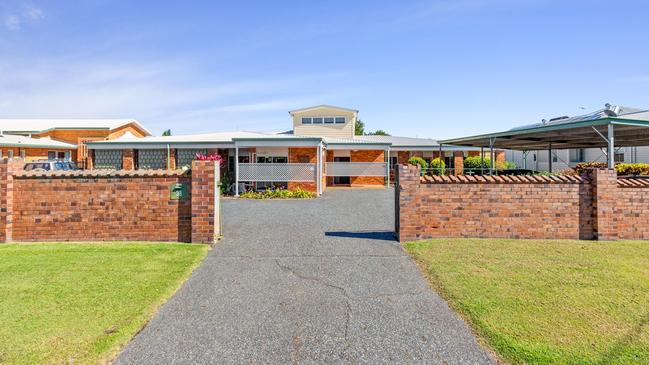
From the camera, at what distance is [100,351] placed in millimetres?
3467

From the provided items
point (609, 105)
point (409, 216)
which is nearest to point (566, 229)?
point (409, 216)

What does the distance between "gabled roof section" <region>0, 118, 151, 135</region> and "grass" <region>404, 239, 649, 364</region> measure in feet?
115

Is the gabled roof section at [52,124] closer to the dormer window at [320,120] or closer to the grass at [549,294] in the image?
the dormer window at [320,120]

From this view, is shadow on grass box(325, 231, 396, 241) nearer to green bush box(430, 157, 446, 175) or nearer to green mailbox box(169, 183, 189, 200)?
green mailbox box(169, 183, 189, 200)

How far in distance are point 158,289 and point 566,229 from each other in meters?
8.00

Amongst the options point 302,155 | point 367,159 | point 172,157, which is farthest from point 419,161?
point 172,157

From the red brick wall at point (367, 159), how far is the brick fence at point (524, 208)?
16.6 metres

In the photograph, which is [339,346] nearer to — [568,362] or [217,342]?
[217,342]

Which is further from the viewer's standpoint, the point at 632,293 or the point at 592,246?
the point at 592,246

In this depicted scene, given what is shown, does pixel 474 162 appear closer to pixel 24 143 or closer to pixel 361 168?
pixel 361 168

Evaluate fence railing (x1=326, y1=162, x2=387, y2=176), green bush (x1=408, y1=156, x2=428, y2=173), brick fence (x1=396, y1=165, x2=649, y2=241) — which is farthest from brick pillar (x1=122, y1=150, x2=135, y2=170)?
brick fence (x1=396, y1=165, x2=649, y2=241)

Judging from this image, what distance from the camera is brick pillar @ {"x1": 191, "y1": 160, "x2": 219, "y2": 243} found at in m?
7.72

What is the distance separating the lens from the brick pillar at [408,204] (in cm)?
792

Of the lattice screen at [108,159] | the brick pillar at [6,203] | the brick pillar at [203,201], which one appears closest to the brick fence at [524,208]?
the brick pillar at [203,201]
